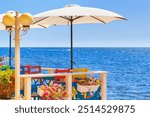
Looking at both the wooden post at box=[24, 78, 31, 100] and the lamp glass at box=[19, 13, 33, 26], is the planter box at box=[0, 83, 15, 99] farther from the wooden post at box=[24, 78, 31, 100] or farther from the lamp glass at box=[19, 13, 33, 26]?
the lamp glass at box=[19, 13, 33, 26]

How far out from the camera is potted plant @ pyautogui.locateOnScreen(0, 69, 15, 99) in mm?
7395

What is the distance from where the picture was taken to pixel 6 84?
7.42 metres

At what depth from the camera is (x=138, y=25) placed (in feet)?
244

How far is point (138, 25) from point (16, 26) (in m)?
68.8

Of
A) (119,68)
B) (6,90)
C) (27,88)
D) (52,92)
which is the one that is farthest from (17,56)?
(119,68)

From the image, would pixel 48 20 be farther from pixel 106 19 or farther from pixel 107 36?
pixel 107 36

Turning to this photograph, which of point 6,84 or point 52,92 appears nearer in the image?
point 52,92

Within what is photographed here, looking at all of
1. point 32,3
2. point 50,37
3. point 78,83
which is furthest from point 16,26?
point 50,37

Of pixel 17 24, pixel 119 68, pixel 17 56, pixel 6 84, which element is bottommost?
pixel 119 68

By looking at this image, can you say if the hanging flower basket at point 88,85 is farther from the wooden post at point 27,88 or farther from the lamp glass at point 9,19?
the lamp glass at point 9,19

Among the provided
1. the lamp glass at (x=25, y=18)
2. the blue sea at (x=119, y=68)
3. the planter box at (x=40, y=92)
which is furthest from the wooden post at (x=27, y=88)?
the blue sea at (x=119, y=68)

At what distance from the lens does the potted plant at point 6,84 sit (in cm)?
739

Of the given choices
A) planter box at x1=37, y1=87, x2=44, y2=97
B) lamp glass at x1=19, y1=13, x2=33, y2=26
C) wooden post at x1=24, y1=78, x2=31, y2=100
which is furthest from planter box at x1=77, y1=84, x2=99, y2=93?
lamp glass at x1=19, y1=13, x2=33, y2=26

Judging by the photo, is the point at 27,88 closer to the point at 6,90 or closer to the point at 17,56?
the point at 6,90
